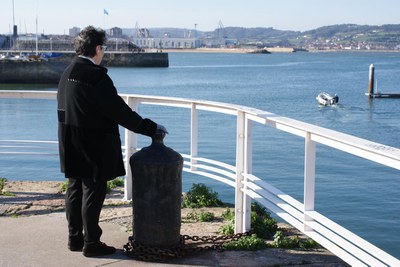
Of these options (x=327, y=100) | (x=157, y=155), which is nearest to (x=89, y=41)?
(x=157, y=155)

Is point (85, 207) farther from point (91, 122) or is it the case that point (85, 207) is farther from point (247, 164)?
point (247, 164)

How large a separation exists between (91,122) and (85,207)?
2.30ft

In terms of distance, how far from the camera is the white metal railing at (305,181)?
14.5ft

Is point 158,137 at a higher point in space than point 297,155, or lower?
higher

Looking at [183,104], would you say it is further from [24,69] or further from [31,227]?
[24,69]

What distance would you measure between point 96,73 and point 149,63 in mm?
124116

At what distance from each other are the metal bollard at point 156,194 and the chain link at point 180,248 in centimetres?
8

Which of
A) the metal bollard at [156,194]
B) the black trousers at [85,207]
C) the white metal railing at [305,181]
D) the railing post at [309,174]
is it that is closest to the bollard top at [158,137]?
the metal bollard at [156,194]

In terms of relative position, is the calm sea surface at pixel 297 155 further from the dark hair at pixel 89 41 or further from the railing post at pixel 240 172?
the dark hair at pixel 89 41

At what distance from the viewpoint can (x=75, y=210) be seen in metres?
6.02

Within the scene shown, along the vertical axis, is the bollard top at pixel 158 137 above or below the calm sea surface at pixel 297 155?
above

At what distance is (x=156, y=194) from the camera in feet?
19.3

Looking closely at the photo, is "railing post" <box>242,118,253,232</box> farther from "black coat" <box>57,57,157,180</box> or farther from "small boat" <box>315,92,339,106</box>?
"small boat" <box>315,92,339,106</box>

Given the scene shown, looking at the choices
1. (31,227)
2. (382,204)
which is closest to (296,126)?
(31,227)
